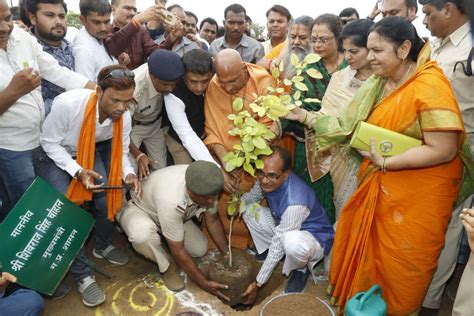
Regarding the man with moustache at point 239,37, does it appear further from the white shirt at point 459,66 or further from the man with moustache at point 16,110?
the man with moustache at point 16,110

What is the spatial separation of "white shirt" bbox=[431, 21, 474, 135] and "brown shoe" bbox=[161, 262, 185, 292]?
246 centimetres

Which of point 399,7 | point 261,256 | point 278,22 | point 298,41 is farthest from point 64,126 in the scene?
point 399,7

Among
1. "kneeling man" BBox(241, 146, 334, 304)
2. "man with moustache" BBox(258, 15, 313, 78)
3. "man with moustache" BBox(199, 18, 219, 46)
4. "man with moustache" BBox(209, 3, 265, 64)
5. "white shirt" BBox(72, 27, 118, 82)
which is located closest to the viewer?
"kneeling man" BBox(241, 146, 334, 304)

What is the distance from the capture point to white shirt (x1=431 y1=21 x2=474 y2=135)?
2.64 metres

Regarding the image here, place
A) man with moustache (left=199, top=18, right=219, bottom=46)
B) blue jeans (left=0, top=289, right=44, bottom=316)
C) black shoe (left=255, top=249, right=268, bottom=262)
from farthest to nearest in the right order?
man with moustache (left=199, top=18, right=219, bottom=46)
black shoe (left=255, top=249, right=268, bottom=262)
blue jeans (left=0, top=289, right=44, bottom=316)

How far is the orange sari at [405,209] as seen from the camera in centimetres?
230

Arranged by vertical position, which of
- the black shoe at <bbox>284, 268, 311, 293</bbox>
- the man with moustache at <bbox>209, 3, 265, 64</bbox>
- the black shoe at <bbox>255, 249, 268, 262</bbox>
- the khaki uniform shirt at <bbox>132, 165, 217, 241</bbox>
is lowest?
Answer: the black shoe at <bbox>255, 249, 268, 262</bbox>

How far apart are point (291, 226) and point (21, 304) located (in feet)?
6.22

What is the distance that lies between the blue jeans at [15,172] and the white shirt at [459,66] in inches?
121

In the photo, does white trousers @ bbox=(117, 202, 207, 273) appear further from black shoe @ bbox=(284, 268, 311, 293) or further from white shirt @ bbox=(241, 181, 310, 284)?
black shoe @ bbox=(284, 268, 311, 293)


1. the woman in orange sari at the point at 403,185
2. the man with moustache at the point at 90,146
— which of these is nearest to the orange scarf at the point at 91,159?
the man with moustache at the point at 90,146

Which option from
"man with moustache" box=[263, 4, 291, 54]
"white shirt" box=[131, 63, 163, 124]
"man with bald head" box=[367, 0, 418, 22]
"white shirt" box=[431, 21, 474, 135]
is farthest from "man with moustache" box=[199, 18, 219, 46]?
"white shirt" box=[431, 21, 474, 135]

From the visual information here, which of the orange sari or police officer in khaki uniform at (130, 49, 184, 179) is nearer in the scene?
the orange sari

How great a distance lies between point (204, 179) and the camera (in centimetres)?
277
